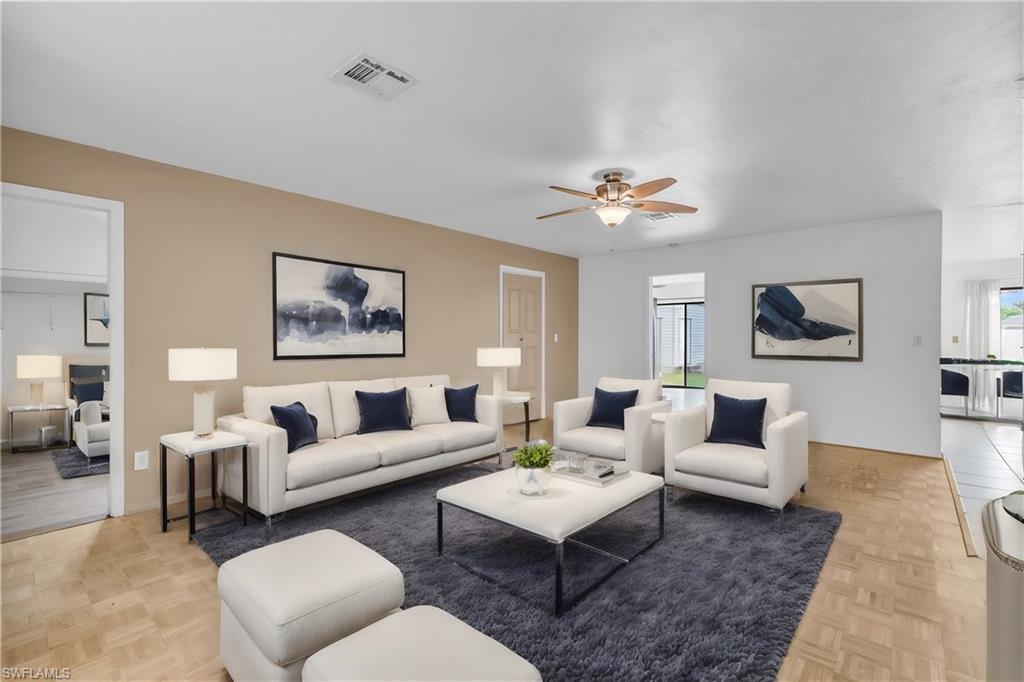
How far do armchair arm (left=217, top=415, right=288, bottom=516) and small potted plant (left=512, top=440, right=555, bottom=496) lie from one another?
154cm

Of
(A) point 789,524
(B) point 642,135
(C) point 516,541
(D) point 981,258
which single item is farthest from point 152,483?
(D) point 981,258

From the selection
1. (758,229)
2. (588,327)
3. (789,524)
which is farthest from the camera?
(588,327)

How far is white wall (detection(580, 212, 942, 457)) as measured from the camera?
4.95 metres

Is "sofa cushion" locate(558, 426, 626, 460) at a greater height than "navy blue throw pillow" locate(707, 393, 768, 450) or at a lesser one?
lesser

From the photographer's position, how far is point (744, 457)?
132 inches

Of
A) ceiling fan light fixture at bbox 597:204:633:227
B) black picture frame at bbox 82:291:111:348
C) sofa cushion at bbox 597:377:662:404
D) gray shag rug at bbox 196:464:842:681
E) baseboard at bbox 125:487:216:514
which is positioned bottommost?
gray shag rug at bbox 196:464:842:681

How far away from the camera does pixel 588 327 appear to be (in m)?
7.66

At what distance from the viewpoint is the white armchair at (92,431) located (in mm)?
4570

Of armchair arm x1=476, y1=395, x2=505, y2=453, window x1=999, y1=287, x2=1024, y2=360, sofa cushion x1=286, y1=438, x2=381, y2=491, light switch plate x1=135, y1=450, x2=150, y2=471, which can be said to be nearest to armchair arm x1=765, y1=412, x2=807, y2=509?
armchair arm x1=476, y1=395, x2=505, y2=453

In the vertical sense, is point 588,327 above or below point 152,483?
above

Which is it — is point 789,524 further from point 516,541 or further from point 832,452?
point 832,452

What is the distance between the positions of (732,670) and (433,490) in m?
2.57

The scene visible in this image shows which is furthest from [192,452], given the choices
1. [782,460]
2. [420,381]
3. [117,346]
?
[782,460]

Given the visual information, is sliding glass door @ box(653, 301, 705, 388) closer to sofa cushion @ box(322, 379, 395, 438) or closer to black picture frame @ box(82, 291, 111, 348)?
sofa cushion @ box(322, 379, 395, 438)
